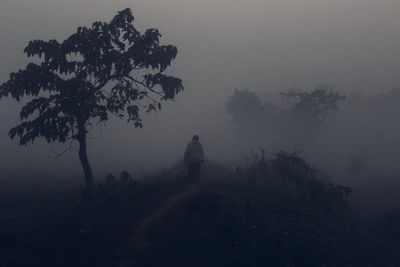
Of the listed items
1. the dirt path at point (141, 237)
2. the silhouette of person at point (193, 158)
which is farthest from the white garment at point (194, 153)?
the dirt path at point (141, 237)

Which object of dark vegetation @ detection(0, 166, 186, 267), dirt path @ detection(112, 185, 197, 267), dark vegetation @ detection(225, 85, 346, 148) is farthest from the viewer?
dark vegetation @ detection(225, 85, 346, 148)

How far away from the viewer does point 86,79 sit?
24125 millimetres

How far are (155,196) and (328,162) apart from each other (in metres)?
54.8

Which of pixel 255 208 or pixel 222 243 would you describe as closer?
pixel 222 243

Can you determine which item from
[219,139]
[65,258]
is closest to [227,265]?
[65,258]

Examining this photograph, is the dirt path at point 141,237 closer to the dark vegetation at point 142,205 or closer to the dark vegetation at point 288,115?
the dark vegetation at point 142,205

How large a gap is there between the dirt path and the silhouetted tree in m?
5.74

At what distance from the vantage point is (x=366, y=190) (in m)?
47.5

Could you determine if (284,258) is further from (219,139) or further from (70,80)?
(219,139)

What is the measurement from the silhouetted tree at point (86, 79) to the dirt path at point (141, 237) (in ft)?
18.8

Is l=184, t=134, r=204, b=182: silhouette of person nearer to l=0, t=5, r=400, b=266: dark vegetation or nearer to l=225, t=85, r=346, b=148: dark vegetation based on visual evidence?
l=0, t=5, r=400, b=266: dark vegetation

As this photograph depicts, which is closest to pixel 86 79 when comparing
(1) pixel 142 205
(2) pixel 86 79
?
(2) pixel 86 79

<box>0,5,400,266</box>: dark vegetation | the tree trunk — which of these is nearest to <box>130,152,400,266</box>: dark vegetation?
<box>0,5,400,266</box>: dark vegetation

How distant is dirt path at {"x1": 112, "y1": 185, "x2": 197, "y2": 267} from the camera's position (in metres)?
12.6
